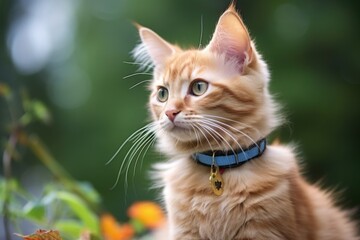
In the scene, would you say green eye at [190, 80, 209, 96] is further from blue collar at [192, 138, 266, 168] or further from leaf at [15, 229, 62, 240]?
leaf at [15, 229, 62, 240]

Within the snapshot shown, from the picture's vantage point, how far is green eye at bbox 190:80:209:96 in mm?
1362

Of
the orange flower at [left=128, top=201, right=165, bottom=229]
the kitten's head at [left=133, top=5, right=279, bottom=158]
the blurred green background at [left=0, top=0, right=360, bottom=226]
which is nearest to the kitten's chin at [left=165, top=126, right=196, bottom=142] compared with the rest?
the kitten's head at [left=133, top=5, right=279, bottom=158]

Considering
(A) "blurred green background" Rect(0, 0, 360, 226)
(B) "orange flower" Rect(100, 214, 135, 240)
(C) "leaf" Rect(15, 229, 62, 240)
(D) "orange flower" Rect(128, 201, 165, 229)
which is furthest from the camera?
(A) "blurred green background" Rect(0, 0, 360, 226)

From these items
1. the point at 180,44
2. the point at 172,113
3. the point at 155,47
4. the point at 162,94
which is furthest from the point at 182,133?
the point at 180,44

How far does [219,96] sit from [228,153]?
15cm

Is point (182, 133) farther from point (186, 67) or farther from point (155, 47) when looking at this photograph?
point (155, 47)

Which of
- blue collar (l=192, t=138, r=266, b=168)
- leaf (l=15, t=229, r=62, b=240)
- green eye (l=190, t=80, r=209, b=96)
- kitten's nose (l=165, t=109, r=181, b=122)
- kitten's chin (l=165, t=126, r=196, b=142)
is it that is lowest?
leaf (l=15, t=229, r=62, b=240)

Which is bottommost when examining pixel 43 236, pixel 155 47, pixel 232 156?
pixel 43 236

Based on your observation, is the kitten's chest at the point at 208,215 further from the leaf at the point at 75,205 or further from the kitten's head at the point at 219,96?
the leaf at the point at 75,205

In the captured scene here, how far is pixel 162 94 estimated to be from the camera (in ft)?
4.87

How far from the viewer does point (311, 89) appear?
3686 mm

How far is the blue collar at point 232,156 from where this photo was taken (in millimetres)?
1366

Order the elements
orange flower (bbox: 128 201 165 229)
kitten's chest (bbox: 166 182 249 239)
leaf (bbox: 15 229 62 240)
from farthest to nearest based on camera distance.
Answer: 1. orange flower (bbox: 128 201 165 229)
2. kitten's chest (bbox: 166 182 249 239)
3. leaf (bbox: 15 229 62 240)

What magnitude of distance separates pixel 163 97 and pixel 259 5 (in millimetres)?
2651
